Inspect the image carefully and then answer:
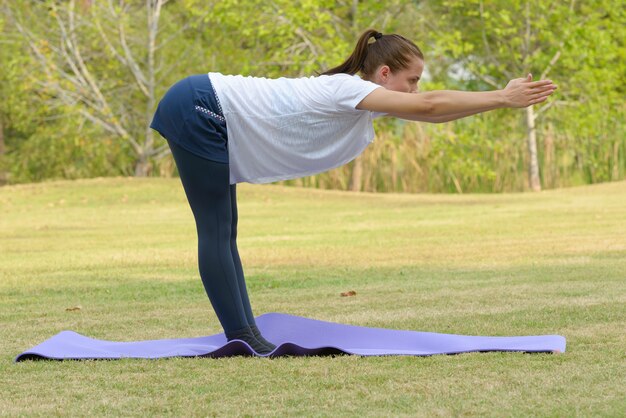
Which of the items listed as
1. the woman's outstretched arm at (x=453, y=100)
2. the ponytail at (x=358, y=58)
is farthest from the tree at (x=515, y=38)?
the woman's outstretched arm at (x=453, y=100)

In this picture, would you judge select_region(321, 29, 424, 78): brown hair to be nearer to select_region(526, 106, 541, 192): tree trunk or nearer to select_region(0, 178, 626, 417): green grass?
select_region(0, 178, 626, 417): green grass

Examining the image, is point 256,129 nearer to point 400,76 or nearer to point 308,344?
point 400,76

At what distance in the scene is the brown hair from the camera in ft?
16.8

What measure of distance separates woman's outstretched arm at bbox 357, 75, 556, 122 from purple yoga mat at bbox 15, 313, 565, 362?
A: 1.08 metres

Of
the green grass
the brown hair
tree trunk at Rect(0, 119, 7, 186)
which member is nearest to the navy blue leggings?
the green grass

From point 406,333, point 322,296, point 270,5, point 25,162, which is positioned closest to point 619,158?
point 270,5

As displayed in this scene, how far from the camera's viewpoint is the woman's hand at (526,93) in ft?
15.3

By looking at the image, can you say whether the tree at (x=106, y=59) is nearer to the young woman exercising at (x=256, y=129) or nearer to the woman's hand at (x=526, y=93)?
the young woman exercising at (x=256, y=129)

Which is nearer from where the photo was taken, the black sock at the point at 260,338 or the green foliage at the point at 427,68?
the black sock at the point at 260,338

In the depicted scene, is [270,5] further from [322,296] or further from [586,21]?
[322,296]

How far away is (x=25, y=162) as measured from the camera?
2802 cm

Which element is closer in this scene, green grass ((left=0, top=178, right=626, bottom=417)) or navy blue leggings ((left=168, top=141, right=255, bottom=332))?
green grass ((left=0, top=178, right=626, bottom=417))

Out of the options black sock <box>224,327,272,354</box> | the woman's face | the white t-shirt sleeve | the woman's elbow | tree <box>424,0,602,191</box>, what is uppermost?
tree <box>424,0,602,191</box>

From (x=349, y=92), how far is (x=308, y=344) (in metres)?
1.29
